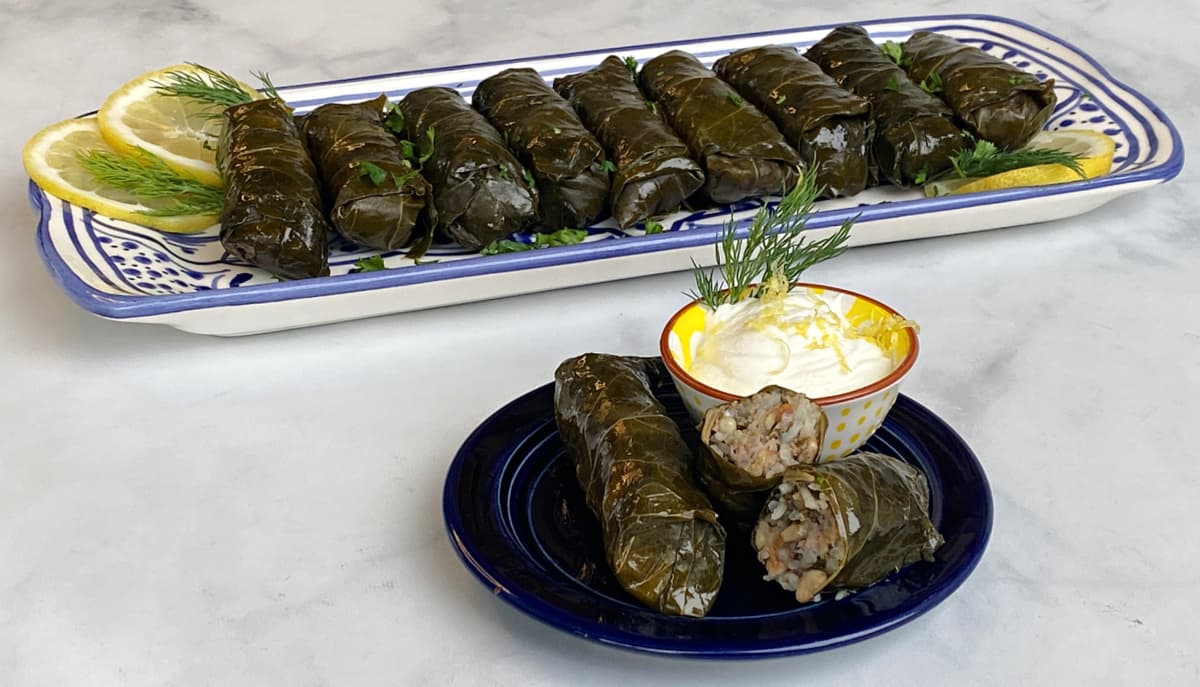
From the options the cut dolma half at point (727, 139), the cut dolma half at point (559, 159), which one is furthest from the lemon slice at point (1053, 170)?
the cut dolma half at point (559, 159)

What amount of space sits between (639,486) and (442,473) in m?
0.62

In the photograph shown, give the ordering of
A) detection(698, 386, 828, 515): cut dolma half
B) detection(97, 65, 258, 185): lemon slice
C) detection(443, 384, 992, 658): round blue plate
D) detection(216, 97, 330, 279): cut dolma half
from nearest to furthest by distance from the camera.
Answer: detection(443, 384, 992, 658): round blue plate, detection(698, 386, 828, 515): cut dolma half, detection(216, 97, 330, 279): cut dolma half, detection(97, 65, 258, 185): lemon slice

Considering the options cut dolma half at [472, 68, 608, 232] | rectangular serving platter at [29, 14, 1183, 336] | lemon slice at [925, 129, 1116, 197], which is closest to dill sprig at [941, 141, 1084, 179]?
lemon slice at [925, 129, 1116, 197]

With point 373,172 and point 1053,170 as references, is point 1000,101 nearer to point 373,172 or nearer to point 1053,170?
point 1053,170

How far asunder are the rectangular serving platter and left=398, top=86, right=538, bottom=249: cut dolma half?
0.09m

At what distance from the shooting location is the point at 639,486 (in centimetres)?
217

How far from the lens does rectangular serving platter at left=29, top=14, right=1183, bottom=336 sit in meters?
2.93

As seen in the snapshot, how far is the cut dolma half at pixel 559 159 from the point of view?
339 centimetres

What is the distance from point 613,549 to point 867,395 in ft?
1.69

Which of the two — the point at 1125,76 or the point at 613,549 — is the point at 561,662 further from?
the point at 1125,76

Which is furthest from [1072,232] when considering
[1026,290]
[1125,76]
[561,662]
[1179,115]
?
[561,662]

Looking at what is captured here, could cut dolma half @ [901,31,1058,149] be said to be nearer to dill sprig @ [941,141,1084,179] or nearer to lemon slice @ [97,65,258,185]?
dill sprig @ [941,141,1084,179]

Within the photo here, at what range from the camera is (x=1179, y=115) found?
166 inches

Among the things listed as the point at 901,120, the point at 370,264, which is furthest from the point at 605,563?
the point at 901,120
